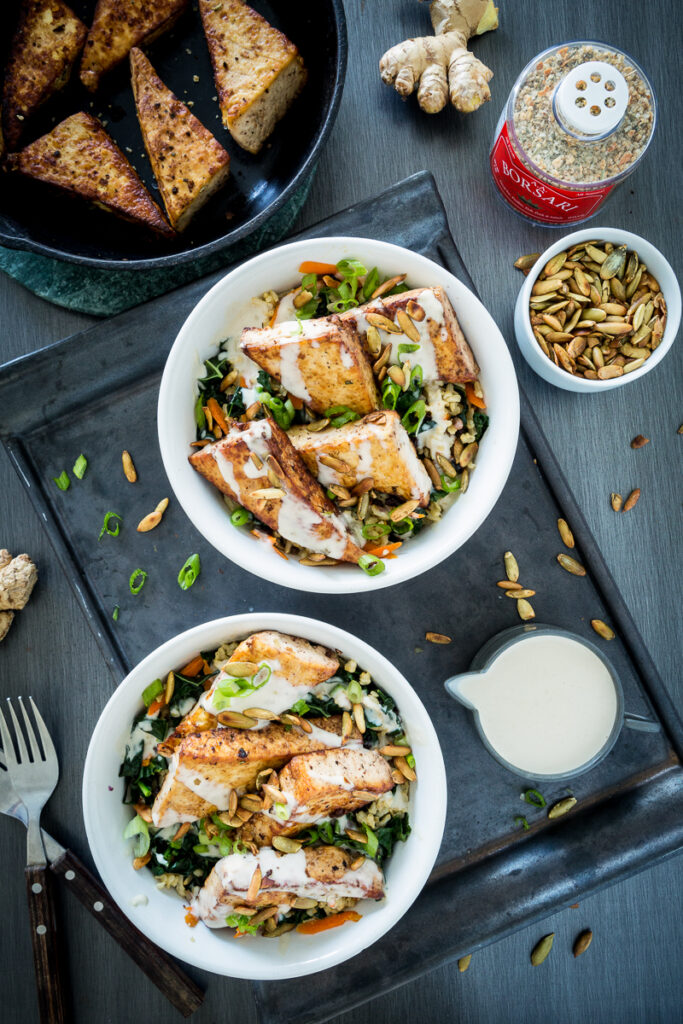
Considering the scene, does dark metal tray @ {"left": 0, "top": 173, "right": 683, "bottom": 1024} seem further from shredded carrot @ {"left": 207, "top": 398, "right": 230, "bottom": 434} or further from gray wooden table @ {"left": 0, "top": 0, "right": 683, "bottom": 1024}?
shredded carrot @ {"left": 207, "top": 398, "right": 230, "bottom": 434}

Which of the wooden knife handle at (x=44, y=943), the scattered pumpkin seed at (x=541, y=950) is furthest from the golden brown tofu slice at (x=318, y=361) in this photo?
the scattered pumpkin seed at (x=541, y=950)

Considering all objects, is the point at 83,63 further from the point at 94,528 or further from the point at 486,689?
the point at 486,689

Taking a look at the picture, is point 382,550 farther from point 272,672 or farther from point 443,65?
point 443,65

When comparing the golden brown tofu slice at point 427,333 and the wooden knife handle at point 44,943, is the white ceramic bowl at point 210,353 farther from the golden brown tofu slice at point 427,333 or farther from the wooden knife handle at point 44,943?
the wooden knife handle at point 44,943

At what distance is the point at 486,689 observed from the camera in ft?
5.73

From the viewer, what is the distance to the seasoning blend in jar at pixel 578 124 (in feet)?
5.44

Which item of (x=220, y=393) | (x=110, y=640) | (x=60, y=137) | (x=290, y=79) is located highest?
(x=60, y=137)

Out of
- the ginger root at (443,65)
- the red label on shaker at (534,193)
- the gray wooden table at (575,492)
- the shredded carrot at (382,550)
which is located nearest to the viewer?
the shredded carrot at (382,550)

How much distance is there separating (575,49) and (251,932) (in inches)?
85.6

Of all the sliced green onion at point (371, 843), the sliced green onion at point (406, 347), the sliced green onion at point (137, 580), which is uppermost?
the sliced green onion at point (406, 347)

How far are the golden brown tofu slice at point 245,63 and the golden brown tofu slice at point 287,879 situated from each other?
1709 mm

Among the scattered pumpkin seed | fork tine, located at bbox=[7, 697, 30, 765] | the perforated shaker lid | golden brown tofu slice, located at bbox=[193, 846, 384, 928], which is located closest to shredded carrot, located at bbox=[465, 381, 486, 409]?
the perforated shaker lid

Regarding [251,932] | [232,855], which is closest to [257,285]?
[232,855]

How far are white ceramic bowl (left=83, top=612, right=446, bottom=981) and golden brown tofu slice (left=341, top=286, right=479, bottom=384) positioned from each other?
0.60 meters
